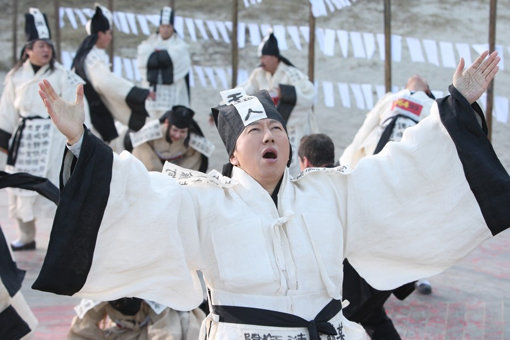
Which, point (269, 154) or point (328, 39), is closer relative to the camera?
point (269, 154)

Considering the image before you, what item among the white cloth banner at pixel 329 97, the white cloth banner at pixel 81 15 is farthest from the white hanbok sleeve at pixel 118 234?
the white cloth banner at pixel 81 15

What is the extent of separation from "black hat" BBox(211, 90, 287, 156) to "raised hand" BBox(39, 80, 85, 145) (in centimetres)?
52

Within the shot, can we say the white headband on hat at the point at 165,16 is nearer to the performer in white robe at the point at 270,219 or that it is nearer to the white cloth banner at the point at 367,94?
the white cloth banner at the point at 367,94

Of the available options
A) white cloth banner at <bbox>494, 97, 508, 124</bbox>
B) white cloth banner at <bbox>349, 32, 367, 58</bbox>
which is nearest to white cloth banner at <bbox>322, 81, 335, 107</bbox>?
white cloth banner at <bbox>349, 32, 367, 58</bbox>

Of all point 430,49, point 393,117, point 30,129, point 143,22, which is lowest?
point 30,129

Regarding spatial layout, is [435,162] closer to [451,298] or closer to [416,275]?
[416,275]

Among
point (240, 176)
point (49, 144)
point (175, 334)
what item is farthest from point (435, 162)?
point (49, 144)

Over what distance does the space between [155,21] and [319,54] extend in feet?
7.84

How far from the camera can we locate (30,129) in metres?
6.40

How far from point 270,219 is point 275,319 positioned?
1.00 feet

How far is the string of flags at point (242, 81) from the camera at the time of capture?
385 inches

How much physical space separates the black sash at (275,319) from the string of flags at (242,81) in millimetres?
7175

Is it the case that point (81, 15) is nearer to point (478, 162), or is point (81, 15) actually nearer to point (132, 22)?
point (132, 22)

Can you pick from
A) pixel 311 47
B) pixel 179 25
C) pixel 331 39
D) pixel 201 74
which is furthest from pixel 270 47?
pixel 179 25
